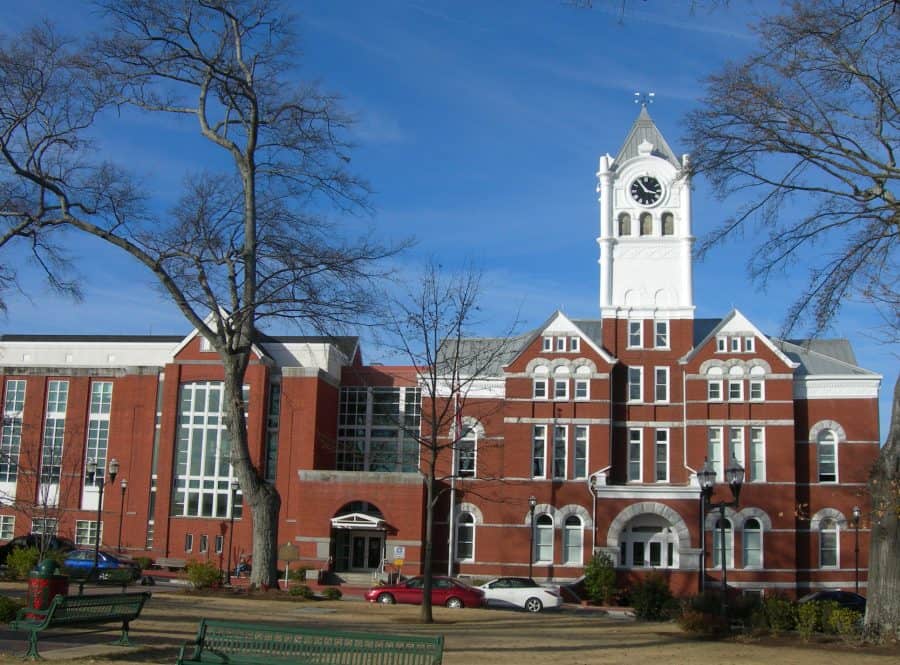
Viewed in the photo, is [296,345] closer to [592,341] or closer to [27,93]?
[592,341]

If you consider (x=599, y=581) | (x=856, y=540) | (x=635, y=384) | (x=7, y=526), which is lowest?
(x=599, y=581)

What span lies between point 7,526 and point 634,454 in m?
36.4

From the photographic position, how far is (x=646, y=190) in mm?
53250

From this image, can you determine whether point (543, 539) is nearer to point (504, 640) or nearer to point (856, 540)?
point (856, 540)

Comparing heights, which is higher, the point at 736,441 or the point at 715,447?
the point at 736,441

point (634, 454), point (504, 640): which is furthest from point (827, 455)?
point (504, 640)

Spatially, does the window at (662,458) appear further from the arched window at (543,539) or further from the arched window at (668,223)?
the arched window at (668,223)

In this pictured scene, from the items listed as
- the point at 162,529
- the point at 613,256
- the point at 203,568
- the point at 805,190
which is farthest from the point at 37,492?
the point at 805,190

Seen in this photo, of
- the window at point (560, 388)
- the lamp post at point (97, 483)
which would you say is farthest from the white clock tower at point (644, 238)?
the lamp post at point (97, 483)

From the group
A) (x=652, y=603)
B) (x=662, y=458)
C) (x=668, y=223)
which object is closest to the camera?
(x=652, y=603)

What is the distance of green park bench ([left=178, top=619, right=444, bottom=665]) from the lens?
37.4 ft

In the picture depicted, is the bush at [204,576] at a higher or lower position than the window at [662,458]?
lower

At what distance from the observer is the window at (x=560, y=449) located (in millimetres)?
49906

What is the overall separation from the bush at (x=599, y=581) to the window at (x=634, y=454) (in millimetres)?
6542
